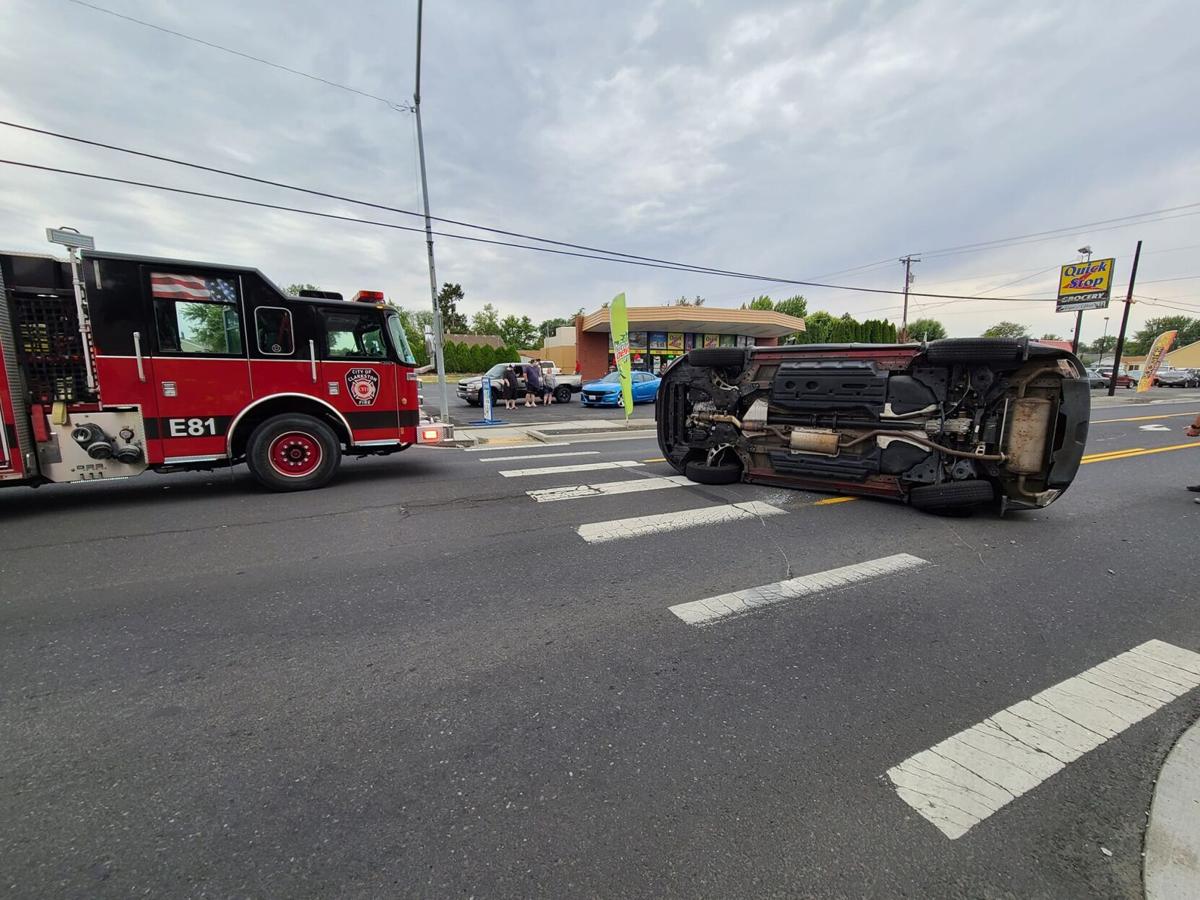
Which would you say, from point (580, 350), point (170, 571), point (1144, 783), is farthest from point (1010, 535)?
point (580, 350)

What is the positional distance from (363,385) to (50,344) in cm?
306

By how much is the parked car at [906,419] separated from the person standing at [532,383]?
13.9 m

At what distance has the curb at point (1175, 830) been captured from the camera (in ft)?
5.46

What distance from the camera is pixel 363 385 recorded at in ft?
23.3

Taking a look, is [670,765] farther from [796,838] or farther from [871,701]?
[871,701]

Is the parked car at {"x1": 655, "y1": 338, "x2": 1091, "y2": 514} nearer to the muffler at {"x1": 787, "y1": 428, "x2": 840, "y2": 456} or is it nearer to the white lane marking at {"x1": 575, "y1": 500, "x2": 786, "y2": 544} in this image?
the muffler at {"x1": 787, "y1": 428, "x2": 840, "y2": 456}

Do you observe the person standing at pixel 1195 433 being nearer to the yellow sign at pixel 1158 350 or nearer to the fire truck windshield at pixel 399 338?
the fire truck windshield at pixel 399 338

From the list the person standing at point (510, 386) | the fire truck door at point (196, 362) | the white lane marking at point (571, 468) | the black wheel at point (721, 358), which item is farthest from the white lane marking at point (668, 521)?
the person standing at point (510, 386)

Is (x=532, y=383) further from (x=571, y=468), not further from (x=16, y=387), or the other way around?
(x=16, y=387)

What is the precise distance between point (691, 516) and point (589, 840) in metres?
3.96

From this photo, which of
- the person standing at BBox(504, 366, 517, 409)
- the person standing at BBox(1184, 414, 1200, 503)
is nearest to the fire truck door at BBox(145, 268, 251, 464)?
the person standing at BBox(1184, 414, 1200, 503)

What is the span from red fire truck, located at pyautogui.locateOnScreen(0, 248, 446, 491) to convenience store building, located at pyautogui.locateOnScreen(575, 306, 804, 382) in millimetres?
23519

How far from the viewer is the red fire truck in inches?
210

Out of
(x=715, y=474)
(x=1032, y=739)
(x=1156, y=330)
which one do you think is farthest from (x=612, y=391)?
(x=1156, y=330)
